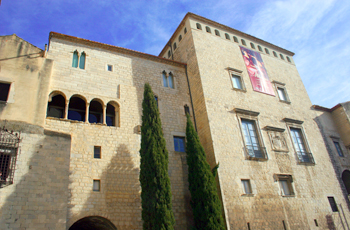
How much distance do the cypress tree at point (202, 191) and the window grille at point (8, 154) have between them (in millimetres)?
6796

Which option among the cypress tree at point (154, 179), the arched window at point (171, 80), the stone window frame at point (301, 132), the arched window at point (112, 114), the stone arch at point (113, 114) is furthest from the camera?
the stone window frame at point (301, 132)

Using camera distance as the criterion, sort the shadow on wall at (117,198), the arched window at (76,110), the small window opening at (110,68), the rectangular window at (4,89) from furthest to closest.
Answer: the small window opening at (110,68)
the arched window at (76,110)
the rectangular window at (4,89)
the shadow on wall at (117,198)

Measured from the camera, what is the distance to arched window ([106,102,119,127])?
13091 millimetres

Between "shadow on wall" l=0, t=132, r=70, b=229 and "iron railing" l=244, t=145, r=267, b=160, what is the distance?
29.0 feet

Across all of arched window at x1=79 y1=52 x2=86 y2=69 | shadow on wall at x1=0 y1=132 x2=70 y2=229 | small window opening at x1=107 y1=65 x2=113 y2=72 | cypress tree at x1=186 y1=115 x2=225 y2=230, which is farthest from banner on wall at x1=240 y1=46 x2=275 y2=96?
shadow on wall at x1=0 y1=132 x2=70 y2=229

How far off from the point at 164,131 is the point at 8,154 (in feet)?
22.2

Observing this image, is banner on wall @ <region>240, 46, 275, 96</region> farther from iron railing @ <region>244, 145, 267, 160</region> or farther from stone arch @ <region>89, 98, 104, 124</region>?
stone arch @ <region>89, 98, 104, 124</region>

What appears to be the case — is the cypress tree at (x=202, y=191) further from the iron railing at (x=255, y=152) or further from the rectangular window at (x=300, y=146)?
the rectangular window at (x=300, y=146)

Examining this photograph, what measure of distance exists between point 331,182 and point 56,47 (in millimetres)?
17310

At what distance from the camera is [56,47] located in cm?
1324

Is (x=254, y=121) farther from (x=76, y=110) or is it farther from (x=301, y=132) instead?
(x=76, y=110)

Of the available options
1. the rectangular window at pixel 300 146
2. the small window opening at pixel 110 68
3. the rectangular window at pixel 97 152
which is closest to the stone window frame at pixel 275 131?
the rectangular window at pixel 300 146

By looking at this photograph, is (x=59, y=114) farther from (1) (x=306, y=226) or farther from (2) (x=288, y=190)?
(1) (x=306, y=226)

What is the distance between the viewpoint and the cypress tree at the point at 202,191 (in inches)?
423
